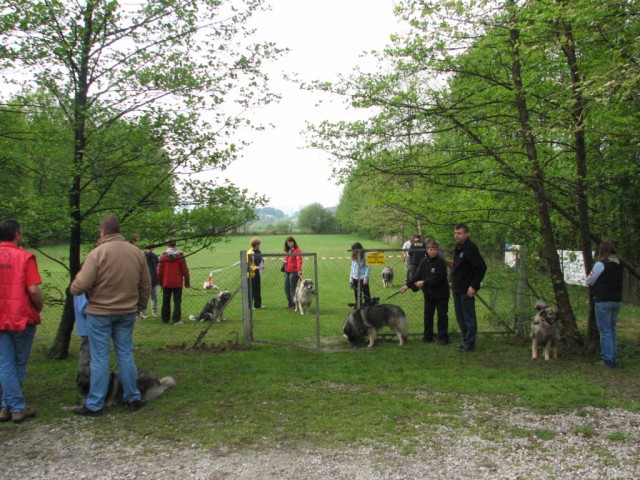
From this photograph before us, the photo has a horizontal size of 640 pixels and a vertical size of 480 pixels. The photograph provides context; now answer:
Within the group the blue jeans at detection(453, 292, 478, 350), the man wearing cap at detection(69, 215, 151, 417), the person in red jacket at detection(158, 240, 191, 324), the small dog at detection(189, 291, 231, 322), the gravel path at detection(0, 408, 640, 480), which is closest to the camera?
the gravel path at detection(0, 408, 640, 480)

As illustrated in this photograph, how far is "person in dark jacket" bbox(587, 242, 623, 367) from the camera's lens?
21.6ft

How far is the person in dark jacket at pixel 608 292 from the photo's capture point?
6.57 metres

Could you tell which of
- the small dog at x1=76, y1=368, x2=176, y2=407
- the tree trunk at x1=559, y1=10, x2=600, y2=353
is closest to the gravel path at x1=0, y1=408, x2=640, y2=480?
the small dog at x1=76, y1=368, x2=176, y2=407

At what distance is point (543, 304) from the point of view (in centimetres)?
752

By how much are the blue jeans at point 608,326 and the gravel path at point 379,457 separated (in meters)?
2.27

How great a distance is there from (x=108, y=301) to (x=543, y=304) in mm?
6051

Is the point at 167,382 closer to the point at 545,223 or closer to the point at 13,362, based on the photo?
the point at 13,362

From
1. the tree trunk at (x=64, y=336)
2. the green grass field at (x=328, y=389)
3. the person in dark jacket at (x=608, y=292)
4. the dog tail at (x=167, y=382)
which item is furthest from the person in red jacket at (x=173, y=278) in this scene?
the person in dark jacket at (x=608, y=292)

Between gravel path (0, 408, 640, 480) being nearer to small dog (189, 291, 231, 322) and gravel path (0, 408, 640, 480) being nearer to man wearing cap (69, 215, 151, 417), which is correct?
man wearing cap (69, 215, 151, 417)

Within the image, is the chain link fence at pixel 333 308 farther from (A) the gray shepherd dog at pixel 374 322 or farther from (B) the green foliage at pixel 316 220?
(B) the green foliage at pixel 316 220

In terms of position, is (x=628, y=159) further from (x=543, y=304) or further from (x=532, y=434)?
(x=532, y=434)

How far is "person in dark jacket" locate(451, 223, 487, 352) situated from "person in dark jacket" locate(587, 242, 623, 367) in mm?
1518

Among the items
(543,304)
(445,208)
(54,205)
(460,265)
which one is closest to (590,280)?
(543,304)

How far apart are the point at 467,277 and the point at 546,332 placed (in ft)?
4.40
